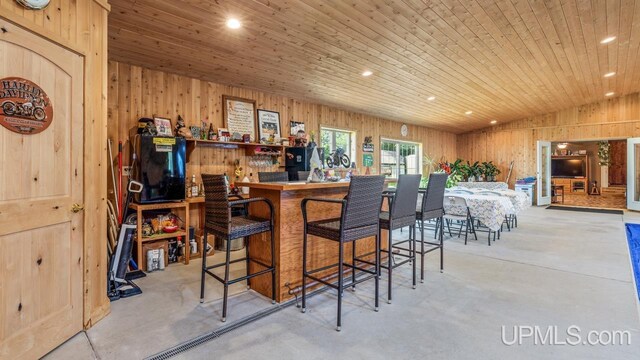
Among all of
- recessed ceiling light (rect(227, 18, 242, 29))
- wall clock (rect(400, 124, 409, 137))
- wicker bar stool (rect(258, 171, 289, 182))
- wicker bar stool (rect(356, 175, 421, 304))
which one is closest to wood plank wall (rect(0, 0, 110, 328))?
recessed ceiling light (rect(227, 18, 242, 29))

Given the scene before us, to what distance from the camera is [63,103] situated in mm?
2049

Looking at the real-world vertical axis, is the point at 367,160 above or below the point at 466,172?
above

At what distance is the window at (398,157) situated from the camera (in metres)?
8.19

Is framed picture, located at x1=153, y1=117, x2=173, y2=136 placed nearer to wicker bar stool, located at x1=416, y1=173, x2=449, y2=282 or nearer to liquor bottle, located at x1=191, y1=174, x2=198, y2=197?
liquor bottle, located at x1=191, y1=174, x2=198, y2=197

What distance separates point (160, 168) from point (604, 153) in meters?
15.9

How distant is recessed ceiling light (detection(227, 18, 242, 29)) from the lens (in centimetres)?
305

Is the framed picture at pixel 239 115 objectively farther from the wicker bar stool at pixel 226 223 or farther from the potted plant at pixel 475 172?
the potted plant at pixel 475 172

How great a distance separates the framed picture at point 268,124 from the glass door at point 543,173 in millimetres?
8583

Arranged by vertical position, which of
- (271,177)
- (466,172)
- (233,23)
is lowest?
(271,177)

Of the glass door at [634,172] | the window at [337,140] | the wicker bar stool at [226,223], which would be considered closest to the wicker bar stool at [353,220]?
the wicker bar stool at [226,223]

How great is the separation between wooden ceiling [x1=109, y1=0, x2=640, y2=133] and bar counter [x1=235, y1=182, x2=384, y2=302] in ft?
5.65

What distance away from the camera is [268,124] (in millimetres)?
5203

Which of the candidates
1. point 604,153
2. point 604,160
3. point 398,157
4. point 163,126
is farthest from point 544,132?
point 163,126

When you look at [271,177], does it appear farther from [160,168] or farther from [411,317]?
[411,317]
